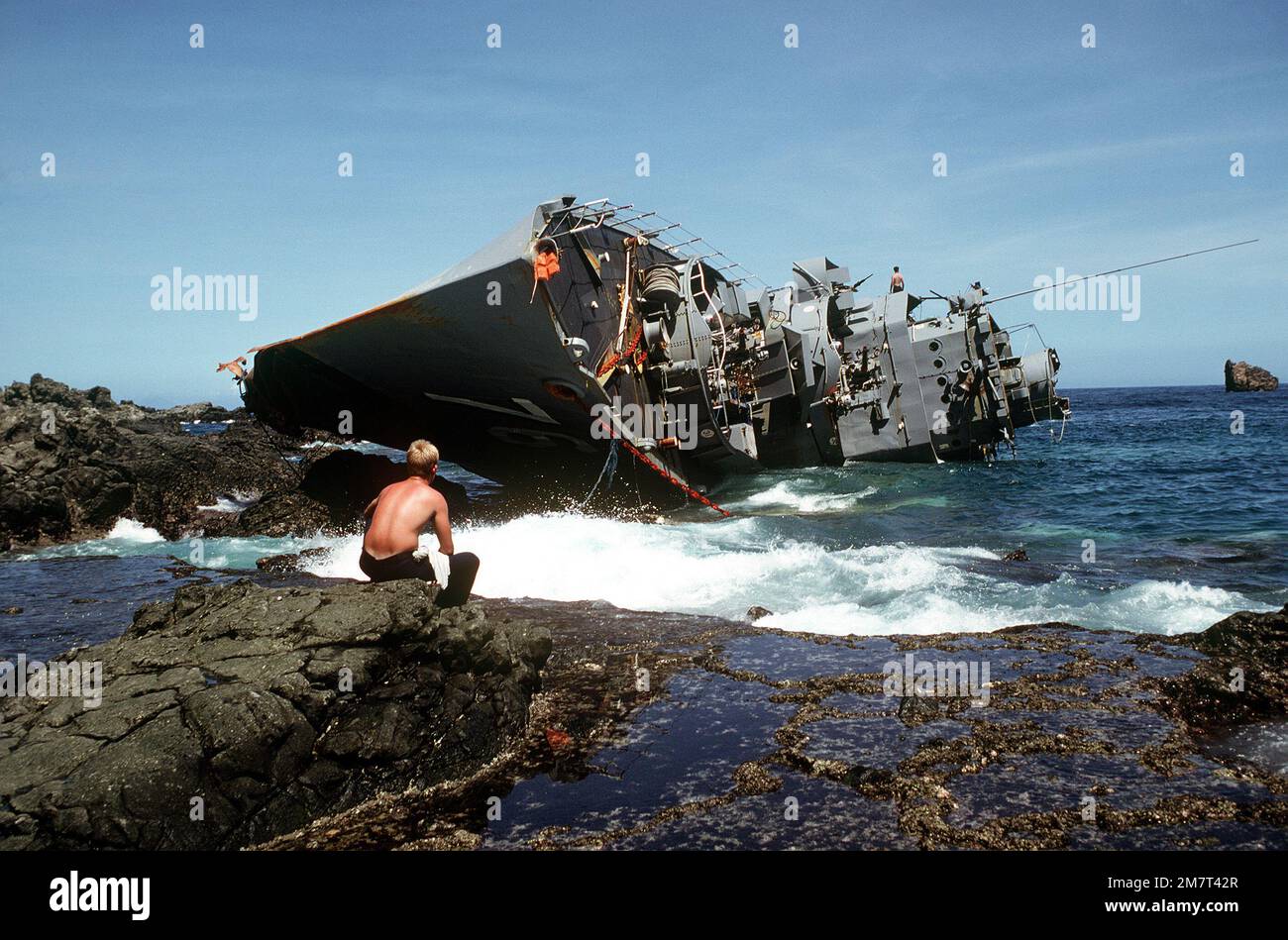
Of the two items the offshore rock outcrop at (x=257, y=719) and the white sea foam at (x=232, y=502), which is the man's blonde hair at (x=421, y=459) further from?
the white sea foam at (x=232, y=502)

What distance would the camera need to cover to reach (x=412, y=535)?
21.9 feet

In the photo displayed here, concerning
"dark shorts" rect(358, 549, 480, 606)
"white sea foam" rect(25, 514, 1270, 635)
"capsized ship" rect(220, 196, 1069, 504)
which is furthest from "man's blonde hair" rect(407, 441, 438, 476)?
"capsized ship" rect(220, 196, 1069, 504)

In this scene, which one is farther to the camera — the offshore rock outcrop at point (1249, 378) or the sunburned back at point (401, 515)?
the offshore rock outcrop at point (1249, 378)

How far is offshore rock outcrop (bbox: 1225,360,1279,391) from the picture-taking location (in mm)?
104375

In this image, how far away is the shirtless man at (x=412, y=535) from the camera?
658cm

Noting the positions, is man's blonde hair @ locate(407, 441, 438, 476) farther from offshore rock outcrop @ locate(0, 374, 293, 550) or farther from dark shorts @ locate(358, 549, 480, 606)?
offshore rock outcrop @ locate(0, 374, 293, 550)

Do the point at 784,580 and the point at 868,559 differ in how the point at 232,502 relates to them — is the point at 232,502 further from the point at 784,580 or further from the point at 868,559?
the point at 868,559

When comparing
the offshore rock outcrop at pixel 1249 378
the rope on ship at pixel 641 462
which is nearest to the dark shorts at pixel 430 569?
the rope on ship at pixel 641 462

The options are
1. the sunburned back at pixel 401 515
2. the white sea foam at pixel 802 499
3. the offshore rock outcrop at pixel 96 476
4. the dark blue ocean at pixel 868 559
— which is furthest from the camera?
the white sea foam at pixel 802 499

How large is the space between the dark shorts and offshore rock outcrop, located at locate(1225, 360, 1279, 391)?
12995cm

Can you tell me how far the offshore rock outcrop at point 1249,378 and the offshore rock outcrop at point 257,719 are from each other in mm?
129737

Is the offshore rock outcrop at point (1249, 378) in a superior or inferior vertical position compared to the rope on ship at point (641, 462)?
superior

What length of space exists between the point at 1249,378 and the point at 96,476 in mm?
129828
